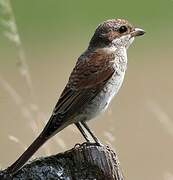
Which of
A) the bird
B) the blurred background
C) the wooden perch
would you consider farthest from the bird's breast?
the wooden perch

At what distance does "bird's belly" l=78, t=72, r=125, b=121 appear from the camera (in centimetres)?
652

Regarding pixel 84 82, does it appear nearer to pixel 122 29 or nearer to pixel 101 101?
pixel 101 101

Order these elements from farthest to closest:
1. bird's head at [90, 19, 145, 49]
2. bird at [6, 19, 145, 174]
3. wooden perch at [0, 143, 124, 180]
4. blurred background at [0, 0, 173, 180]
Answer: blurred background at [0, 0, 173, 180] → bird's head at [90, 19, 145, 49] → bird at [6, 19, 145, 174] → wooden perch at [0, 143, 124, 180]

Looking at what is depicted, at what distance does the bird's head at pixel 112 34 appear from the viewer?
22.9ft

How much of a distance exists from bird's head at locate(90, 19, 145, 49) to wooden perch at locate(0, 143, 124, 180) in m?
1.79

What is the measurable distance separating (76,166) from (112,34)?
2.11 metres

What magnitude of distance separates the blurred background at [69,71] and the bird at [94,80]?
0.28 metres

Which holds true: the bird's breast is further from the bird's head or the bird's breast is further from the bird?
the bird's head

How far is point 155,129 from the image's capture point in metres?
9.61

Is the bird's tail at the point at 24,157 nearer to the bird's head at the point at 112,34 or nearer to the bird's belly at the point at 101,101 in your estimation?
the bird's belly at the point at 101,101

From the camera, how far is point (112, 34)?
7.03m

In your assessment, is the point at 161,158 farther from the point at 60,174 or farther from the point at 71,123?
the point at 60,174

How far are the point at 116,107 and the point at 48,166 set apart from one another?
19.0ft

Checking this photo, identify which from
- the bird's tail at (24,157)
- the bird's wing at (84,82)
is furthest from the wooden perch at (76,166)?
the bird's wing at (84,82)
